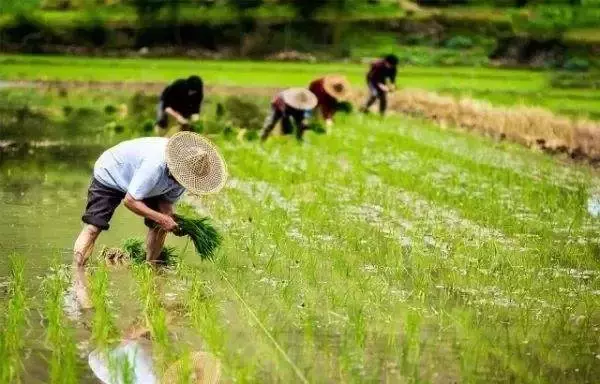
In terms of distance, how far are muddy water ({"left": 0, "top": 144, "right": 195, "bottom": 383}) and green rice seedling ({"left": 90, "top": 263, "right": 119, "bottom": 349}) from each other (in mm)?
37

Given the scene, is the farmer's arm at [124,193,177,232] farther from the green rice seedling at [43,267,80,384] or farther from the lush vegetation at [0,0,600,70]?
the lush vegetation at [0,0,600,70]

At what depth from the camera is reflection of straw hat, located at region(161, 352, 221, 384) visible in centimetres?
390

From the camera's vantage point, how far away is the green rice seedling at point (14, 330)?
386 centimetres

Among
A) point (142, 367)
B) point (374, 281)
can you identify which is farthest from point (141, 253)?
point (142, 367)

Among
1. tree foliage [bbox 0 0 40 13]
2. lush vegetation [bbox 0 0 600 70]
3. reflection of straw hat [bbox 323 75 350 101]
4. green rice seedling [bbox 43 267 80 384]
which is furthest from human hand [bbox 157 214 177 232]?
tree foliage [bbox 0 0 40 13]

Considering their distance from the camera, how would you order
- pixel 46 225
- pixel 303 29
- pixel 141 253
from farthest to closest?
pixel 303 29 → pixel 46 225 → pixel 141 253

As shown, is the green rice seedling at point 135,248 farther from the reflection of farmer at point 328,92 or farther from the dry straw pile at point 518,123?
the reflection of farmer at point 328,92

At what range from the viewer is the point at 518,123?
12969 mm

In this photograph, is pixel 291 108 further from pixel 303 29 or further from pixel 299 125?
pixel 303 29

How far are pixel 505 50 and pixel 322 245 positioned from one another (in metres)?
22.6

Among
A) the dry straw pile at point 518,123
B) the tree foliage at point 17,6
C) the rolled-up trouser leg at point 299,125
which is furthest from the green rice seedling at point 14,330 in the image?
the tree foliage at point 17,6

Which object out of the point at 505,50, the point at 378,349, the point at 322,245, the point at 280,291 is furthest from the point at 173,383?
the point at 505,50

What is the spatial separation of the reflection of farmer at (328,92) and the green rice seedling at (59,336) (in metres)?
7.66

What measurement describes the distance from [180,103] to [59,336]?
18.9 feet
